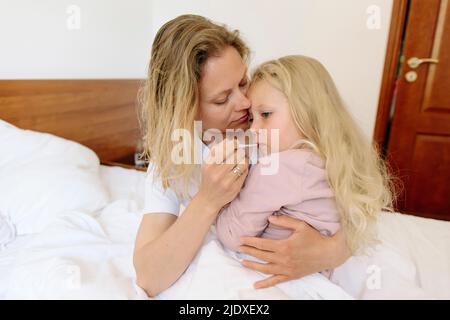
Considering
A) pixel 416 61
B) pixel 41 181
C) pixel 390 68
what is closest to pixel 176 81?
pixel 41 181

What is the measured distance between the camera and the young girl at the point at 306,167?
739 millimetres

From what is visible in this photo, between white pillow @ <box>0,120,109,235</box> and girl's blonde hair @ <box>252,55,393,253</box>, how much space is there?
0.77 m

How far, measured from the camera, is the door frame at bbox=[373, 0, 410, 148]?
2049mm

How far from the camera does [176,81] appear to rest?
819 mm

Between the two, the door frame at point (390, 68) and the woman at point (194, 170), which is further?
the door frame at point (390, 68)

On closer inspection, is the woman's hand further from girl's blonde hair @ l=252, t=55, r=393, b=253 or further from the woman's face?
the woman's face

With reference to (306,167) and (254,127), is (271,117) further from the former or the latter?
(306,167)

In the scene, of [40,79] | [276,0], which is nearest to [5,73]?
[40,79]

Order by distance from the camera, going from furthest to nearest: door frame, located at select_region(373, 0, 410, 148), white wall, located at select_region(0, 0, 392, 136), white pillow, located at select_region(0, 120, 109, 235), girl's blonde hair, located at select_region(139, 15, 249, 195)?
door frame, located at select_region(373, 0, 410, 148) < white wall, located at select_region(0, 0, 392, 136) < white pillow, located at select_region(0, 120, 109, 235) < girl's blonde hair, located at select_region(139, 15, 249, 195)

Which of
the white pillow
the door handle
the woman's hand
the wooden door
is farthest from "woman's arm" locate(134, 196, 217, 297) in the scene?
the door handle

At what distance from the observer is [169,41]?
0.83 metres

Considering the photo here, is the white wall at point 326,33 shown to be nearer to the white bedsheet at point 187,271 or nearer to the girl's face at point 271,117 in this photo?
the white bedsheet at point 187,271

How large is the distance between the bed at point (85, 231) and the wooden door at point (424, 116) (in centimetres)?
110

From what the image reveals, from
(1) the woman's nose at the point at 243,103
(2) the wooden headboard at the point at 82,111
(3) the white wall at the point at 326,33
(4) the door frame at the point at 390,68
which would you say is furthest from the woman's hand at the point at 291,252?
(4) the door frame at the point at 390,68
